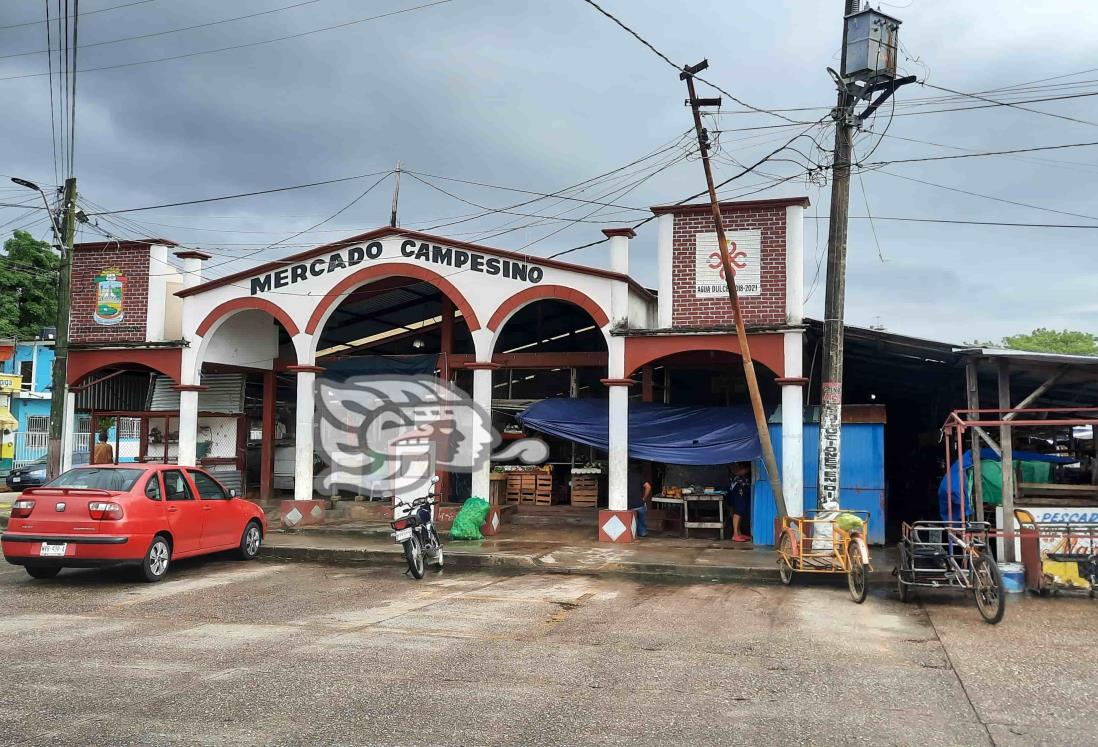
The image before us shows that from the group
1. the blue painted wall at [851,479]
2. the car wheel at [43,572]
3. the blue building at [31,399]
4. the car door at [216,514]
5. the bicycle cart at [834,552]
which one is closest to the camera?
the bicycle cart at [834,552]

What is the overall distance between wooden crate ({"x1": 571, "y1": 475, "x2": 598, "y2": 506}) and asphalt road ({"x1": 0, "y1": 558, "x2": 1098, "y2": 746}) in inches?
249

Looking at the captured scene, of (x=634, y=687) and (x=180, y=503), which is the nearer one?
(x=634, y=687)

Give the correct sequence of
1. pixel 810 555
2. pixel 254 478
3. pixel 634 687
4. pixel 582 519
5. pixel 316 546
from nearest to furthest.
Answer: pixel 634 687 → pixel 810 555 → pixel 316 546 → pixel 582 519 → pixel 254 478

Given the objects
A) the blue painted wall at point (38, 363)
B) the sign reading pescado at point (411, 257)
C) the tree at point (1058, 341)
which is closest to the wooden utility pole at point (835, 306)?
the sign reading pescado at point (411, 257)

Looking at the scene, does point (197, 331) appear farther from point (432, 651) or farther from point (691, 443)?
point (432, 651)

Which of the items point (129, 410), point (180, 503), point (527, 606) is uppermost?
point (129, 410)

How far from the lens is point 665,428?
1480cm

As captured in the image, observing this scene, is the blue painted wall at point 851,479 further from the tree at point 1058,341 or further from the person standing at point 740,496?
the tree at point 1058,341

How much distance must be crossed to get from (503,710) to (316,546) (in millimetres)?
8863

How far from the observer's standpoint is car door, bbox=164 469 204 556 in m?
11.0

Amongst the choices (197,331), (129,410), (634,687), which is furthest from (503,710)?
(129,410)

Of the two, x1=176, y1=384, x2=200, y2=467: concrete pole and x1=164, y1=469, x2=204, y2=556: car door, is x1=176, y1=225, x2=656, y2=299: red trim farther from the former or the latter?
x1=164, y1=469, x2=204, y2=556: car door

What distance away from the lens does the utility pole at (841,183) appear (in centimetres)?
1205

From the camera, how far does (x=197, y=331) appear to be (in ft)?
55.6
